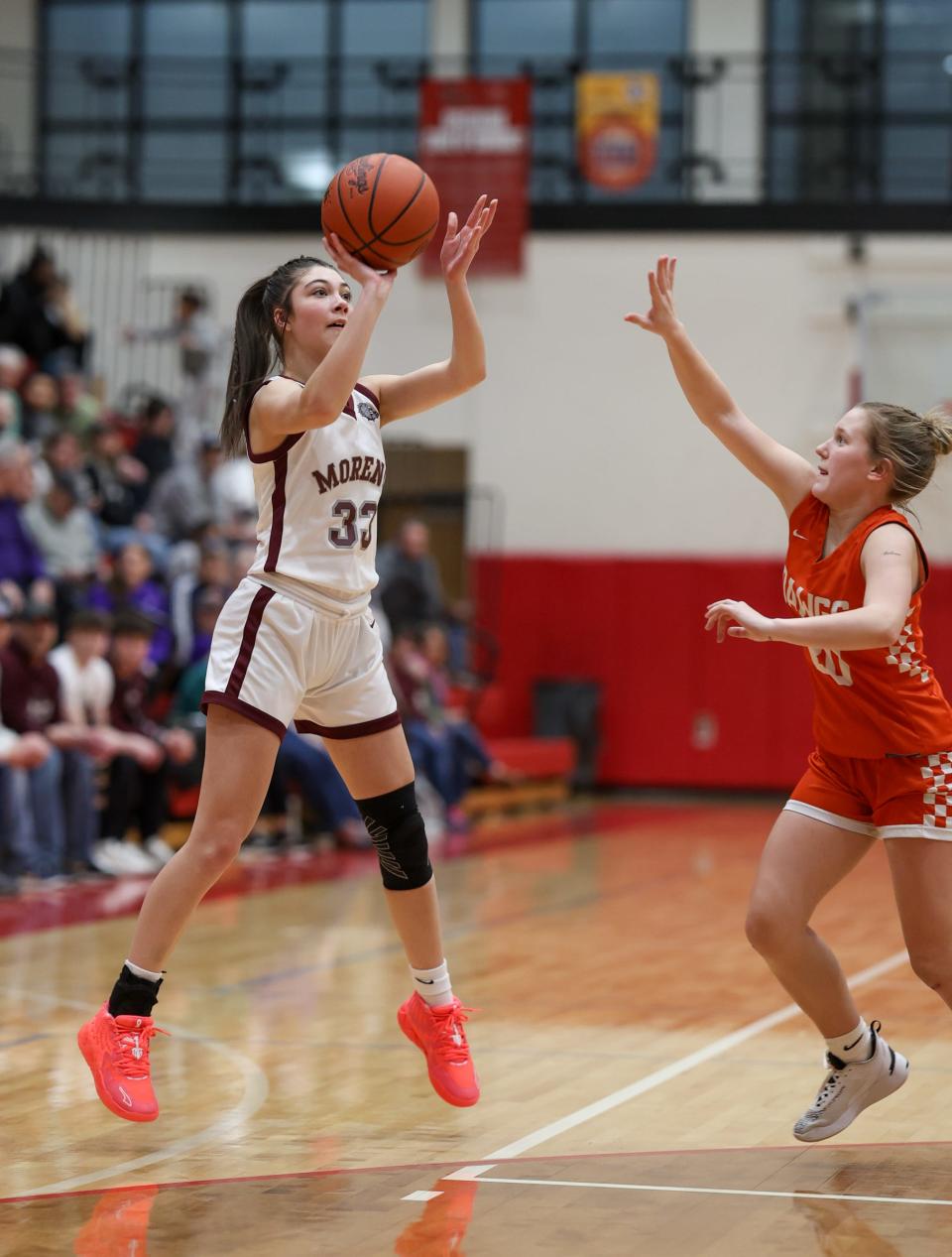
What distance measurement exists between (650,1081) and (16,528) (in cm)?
683

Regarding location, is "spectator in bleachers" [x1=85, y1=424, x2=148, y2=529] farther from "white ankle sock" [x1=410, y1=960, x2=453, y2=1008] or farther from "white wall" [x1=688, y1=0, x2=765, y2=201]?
"white ankle sock" [x1=410, y1=960, x2=453, y2=1008]

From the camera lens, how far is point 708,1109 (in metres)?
4.55

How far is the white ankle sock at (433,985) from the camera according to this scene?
14.2ft

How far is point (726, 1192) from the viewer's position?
12.4ft

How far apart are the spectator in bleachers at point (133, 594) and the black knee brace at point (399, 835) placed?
6.81 meters

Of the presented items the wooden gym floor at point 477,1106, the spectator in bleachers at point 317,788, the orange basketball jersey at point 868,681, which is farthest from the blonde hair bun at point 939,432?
the spectator in bleachers at point 317,788

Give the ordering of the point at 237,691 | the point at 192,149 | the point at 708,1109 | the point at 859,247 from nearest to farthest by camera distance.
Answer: the point at 237,691 → the point at 708,1109 → the point at 859,247 → the point at 192,149

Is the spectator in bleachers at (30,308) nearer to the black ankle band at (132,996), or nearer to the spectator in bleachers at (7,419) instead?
the spectator in bleachers at (7,419)

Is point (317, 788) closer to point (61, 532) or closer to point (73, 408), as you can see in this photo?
point (61, 532)

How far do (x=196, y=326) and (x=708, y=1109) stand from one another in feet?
38.5

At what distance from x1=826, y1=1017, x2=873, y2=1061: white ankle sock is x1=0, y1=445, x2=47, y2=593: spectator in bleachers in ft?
24.1

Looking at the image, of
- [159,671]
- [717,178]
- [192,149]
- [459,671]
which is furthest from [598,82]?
[159,671]

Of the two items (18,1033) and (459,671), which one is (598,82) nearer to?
(459,671)

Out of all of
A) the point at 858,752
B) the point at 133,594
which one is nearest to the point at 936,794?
the point at 858,752
